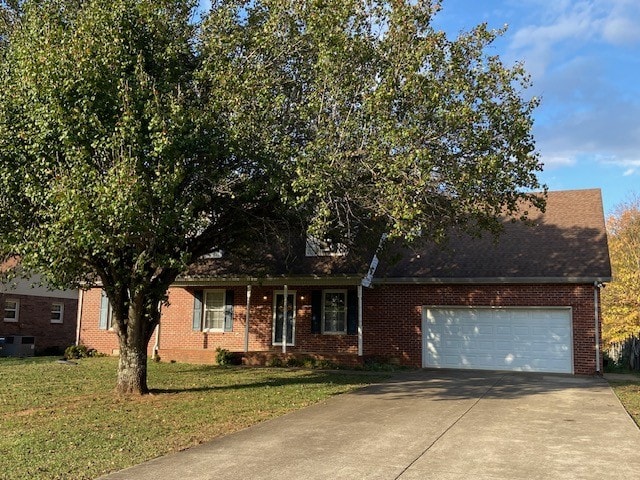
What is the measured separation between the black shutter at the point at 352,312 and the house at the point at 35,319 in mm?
14795

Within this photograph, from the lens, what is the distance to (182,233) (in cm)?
980

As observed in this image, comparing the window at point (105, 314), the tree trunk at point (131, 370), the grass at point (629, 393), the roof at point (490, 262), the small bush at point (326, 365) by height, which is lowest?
the grass at point (629, 393)

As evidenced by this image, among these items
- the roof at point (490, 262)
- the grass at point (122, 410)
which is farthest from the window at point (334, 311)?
the grass at point (122, 410)

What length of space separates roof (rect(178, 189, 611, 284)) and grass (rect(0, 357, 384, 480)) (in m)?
3.33

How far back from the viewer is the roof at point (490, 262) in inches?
695

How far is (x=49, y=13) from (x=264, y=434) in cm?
745

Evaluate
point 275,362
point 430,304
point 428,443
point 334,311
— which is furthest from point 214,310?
point 428,443

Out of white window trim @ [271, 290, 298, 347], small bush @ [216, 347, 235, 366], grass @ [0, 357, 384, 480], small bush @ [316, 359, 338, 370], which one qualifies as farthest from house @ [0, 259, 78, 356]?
small bush @ [316, 359, 338, 370]

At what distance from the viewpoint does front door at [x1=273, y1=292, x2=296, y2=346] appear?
20281mm

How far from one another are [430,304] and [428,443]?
10.9m

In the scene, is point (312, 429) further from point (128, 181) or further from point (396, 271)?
point (396, 271)

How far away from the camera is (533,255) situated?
18.5 meters

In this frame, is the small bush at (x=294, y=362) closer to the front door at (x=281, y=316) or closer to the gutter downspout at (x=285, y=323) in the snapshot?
the gutter downspout at (x=285, y=323)

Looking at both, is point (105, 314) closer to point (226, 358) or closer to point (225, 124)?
point (226, 358)
